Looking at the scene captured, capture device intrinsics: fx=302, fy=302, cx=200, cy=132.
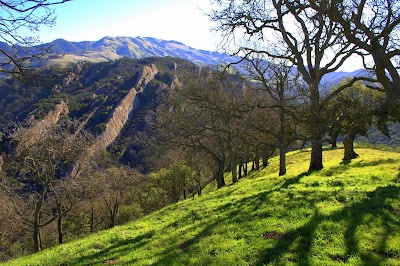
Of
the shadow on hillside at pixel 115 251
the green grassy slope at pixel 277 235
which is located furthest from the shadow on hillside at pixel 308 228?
the shadow on hillside at pixel 115 251

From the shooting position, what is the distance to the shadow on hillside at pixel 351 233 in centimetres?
786

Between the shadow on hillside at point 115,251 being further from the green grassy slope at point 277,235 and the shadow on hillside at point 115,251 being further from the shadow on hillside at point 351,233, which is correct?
the shadow on hillside at point 351,233

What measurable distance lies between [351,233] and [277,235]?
2154mm

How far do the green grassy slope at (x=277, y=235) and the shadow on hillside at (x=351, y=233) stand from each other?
0.02 m

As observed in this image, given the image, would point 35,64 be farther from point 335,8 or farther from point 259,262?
point 335,8

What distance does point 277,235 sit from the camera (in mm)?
9594

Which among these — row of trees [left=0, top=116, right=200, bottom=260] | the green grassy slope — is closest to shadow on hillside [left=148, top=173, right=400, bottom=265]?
the green grassy slope

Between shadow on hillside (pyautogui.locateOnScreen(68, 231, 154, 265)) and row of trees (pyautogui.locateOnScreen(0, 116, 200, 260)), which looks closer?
shadow on hillside (pyautogui.locateOnScreen(68, 231, 154, 265))

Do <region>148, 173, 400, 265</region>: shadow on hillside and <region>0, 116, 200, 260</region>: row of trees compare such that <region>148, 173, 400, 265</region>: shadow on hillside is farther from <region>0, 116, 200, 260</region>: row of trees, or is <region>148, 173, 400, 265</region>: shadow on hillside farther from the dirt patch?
<region>0, 116, 200, 260</region>: row of trees

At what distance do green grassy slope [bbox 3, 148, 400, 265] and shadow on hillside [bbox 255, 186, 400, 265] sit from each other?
0.02 meters

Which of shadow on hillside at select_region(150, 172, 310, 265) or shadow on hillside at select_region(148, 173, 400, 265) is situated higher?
shadow on hillside at select_region(148, 173, 400, 265)

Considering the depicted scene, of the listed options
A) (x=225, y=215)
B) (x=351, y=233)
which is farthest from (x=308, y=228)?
(x=225, y=215)

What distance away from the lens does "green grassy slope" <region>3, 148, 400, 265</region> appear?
8203mm

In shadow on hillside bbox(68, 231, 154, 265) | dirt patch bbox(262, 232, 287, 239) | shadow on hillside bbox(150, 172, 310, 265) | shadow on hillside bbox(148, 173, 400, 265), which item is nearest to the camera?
shadow on hillside bbox(148, 173, 400, 265)
